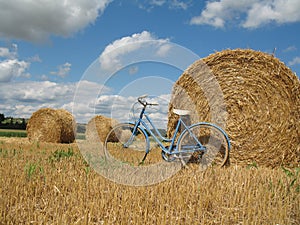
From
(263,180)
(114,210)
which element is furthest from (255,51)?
(114,210)

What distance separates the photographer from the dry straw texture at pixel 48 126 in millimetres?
13250

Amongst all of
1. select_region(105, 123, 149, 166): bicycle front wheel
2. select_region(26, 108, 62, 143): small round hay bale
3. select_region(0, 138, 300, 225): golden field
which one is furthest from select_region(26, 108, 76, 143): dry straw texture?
select_region(0, 138, 300, 225): golden field

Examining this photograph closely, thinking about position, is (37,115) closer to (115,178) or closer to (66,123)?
(66,123)

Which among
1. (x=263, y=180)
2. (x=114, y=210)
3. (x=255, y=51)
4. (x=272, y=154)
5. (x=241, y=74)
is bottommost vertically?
(x=114, y=210)

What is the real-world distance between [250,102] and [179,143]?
175 centimetres

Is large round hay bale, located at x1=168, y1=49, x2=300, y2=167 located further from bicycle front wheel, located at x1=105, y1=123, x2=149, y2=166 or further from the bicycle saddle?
bicycle front wheel, located at x1=105, y1=123, x2=149, y2=166

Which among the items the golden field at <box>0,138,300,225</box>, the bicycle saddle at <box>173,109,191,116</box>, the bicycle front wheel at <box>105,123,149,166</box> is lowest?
the golden field at <box>0,138,300,225</box>

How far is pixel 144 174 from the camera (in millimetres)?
5078

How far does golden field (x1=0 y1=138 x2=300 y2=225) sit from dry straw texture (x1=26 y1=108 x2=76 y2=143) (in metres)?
8.59

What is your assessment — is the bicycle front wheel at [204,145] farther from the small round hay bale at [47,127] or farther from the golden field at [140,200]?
the small round hay bale at [47,127]

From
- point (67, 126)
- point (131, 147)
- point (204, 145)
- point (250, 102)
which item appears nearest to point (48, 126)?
point (67, 126)

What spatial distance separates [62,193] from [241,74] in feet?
14.6

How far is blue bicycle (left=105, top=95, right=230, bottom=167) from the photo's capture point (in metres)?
6.21

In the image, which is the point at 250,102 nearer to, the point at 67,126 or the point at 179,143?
the point at 179,143
